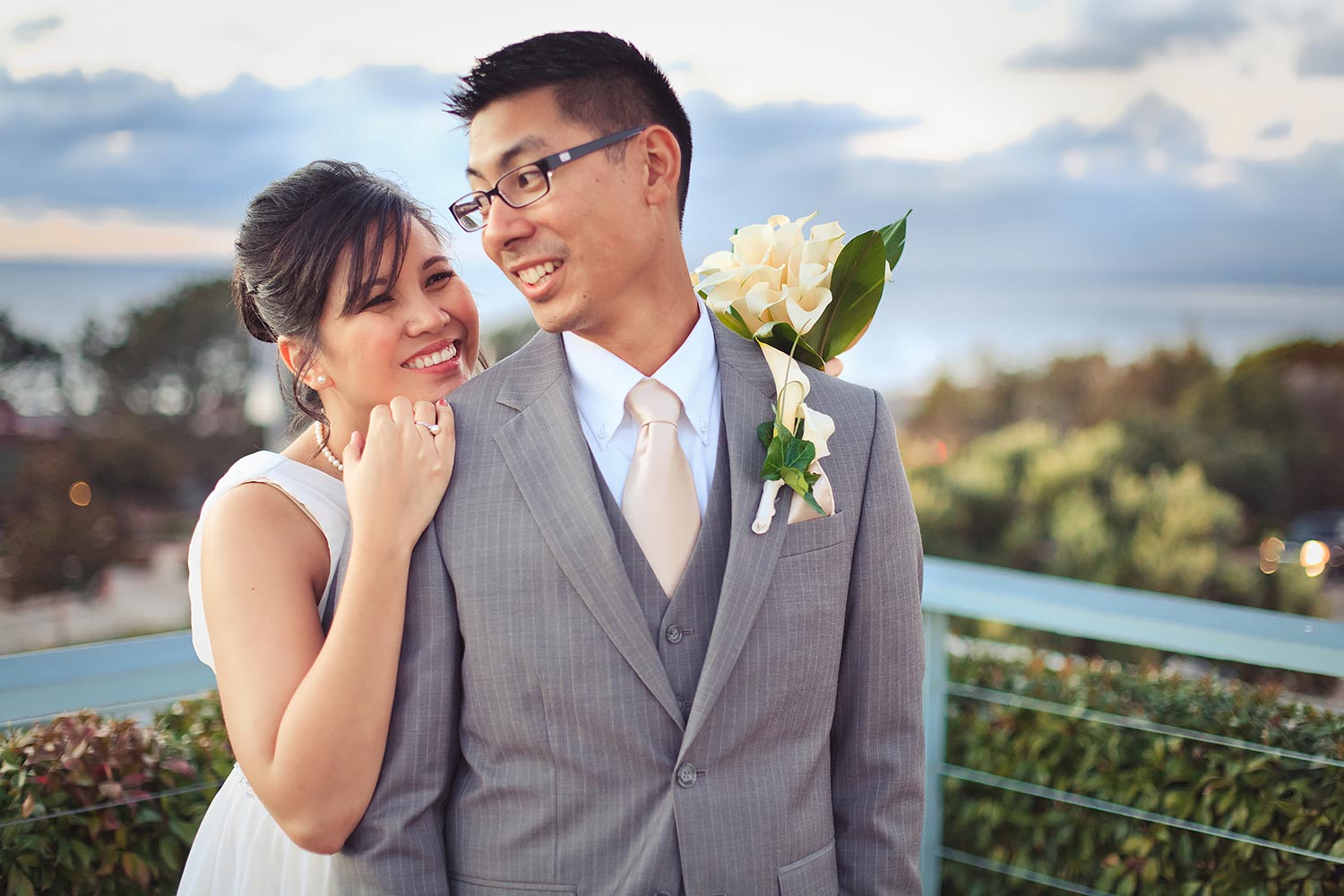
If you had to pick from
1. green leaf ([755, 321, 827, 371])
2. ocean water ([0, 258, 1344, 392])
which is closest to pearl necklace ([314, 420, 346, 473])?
green leaf ([755, 321, 827, 371])

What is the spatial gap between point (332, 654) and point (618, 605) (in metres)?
0.39

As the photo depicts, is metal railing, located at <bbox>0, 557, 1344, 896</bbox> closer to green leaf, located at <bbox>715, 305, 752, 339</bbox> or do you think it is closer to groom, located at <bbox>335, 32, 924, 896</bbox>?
groom, located at <bbox>335, 32, 924, 896</bbox>

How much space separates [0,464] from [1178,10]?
9023 mm

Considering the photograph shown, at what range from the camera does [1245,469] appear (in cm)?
843

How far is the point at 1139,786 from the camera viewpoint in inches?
113

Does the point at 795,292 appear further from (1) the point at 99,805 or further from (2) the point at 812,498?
(1) the point at 99,805

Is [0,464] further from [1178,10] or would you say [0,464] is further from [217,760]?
[1178,10]

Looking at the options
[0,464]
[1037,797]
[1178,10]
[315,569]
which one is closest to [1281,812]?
[1037,797]

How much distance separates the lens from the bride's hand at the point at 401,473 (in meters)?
1.43

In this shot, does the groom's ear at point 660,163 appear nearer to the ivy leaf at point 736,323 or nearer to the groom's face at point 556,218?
the groom's face at point 556,218

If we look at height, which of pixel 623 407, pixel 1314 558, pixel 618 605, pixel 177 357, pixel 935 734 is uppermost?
pixel 623 407

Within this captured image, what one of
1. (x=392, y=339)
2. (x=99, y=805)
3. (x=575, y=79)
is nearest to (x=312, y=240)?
(x=392, y=339)

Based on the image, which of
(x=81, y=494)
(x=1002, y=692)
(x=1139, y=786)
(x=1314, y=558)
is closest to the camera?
(x=1139, y=786)

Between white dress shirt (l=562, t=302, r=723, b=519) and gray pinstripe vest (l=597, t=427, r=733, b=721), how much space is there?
5 centimetres
